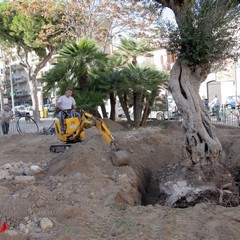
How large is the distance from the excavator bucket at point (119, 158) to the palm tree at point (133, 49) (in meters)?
7.55

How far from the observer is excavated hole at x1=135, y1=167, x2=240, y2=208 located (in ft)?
20.5

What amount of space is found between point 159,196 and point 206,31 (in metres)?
2.97

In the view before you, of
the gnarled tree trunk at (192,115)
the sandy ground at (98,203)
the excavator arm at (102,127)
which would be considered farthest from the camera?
the excavator arm at (102,127)

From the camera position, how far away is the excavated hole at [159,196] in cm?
625

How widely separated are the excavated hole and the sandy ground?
0.05 meters

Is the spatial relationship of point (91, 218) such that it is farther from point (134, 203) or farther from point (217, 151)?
point (217, 151)

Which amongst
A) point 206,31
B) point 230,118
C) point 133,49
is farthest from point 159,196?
point 230,118

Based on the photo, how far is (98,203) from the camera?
511 cm

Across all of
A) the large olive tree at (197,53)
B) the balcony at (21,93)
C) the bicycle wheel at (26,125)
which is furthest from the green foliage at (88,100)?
the balcony at (21,93)

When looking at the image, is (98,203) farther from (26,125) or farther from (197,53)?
(26,125)

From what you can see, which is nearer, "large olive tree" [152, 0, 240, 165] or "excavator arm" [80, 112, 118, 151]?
"large olive tree" [152, 0, 240, 165]

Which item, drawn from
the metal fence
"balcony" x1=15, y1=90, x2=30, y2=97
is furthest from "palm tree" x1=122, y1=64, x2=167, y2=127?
"balcony" x1=15, y1=90, x2=30, y2=97

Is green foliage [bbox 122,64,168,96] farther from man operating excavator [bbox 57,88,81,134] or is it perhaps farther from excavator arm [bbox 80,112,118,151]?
excavator arm [bbox 80,112,118,151]

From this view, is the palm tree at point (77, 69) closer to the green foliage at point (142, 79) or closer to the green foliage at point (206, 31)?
the green foliage at point (142, 79)
